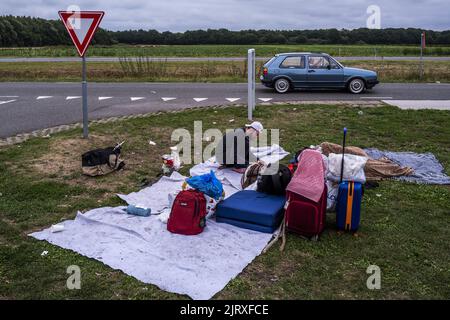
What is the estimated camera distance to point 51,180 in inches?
301

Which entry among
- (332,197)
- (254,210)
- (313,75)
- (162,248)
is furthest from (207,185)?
(313,75)

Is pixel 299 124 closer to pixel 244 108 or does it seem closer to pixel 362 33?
pixel 244 108

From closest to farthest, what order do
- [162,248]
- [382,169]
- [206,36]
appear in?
[162,248] → [382,169] → [206,36]

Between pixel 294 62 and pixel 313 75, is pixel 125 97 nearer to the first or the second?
pixel 294 62

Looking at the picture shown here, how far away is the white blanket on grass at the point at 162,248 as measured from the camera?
4.64 meters

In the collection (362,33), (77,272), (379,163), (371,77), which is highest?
(362,33)

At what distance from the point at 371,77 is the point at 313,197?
14.2m

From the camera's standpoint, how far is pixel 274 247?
17.6 feet

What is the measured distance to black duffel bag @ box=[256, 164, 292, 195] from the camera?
609 centimetres

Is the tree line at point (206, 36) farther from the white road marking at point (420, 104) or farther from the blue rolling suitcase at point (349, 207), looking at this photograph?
the blue rolling suitcase at point (349, 207)

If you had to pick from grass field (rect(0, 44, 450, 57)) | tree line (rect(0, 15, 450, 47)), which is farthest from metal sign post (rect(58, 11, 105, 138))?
tree line (rect(0, 15, 450, 47))

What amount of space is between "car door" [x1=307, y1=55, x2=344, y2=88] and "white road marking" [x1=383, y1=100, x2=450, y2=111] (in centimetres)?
292

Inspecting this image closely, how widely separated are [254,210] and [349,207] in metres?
1.09

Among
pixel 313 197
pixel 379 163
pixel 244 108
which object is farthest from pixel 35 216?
pixel 244 108
